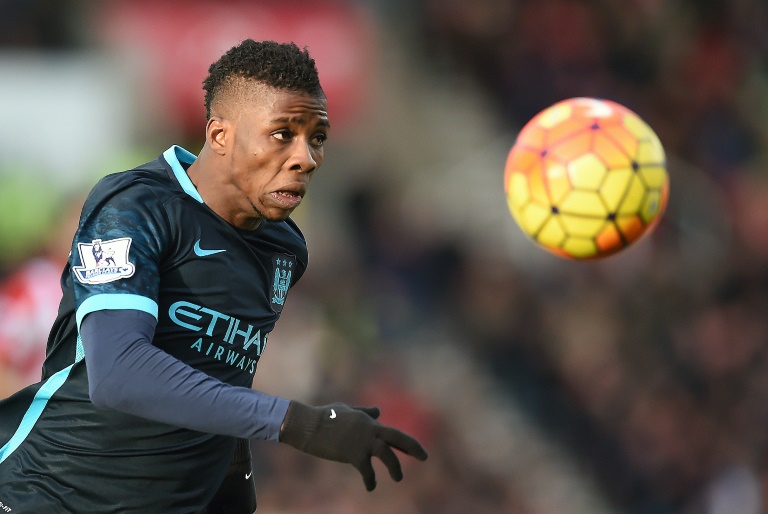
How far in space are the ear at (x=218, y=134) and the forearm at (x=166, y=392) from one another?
0.68 m

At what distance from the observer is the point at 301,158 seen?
297 centimetres

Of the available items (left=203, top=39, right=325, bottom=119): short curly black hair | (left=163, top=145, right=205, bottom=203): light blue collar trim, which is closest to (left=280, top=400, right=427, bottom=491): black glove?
(left=163, top=145, right=205, bottom=203): light blue collar trim

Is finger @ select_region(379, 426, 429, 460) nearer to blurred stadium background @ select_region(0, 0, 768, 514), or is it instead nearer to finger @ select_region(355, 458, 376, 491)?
finger @ select_region(355, 458, 376, 491)

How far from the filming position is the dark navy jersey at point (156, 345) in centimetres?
290

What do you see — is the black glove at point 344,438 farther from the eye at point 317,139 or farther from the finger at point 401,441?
the eye at point 317,139

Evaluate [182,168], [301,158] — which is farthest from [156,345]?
[301,158]

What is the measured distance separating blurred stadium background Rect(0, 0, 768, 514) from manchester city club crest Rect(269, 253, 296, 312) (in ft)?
13.0

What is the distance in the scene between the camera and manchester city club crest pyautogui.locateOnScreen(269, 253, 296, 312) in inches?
131

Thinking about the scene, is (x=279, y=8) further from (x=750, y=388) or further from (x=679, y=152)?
(x=750, y=388)

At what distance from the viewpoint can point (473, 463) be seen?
25.6 feet

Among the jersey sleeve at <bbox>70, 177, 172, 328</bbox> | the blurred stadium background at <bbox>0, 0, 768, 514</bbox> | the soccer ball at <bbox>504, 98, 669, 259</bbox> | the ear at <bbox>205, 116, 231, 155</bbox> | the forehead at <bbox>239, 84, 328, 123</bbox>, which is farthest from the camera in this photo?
the blurred stadium background at <bbox>0, 0, 768, 514</bbox>

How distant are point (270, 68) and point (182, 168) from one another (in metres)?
0.42

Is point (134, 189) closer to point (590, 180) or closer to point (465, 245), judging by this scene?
point (590, 180)

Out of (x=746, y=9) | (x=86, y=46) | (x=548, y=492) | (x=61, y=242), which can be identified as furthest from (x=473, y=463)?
(x=746, y=9)
